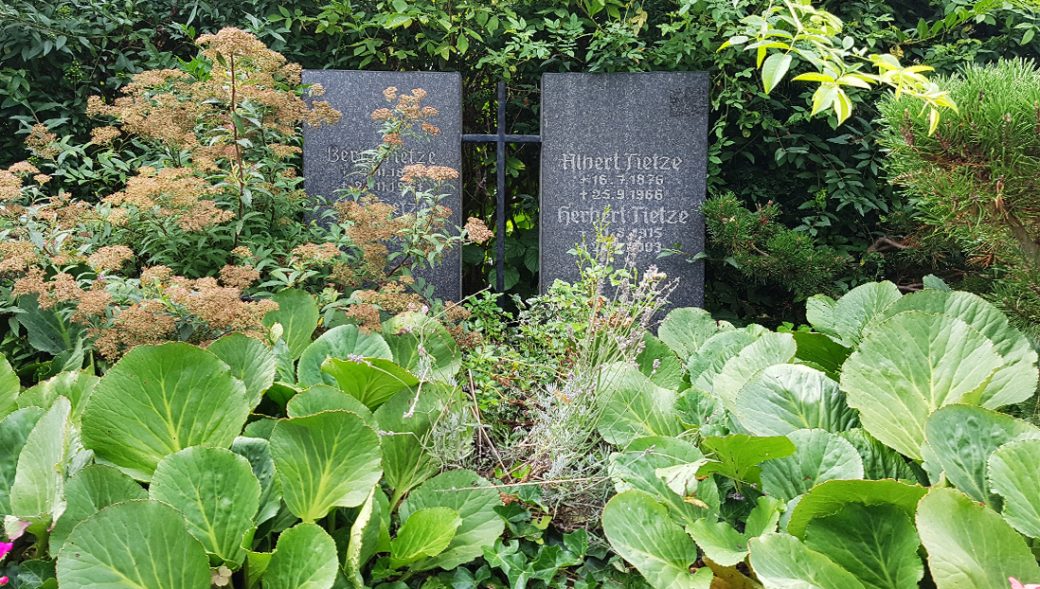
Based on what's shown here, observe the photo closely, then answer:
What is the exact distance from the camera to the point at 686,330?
2266mm

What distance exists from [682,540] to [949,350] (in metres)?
0.62

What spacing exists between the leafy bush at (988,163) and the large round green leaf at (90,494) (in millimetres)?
1806

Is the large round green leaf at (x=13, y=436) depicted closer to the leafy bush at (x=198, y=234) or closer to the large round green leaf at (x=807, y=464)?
the leafy bush at (x=198, y=234)

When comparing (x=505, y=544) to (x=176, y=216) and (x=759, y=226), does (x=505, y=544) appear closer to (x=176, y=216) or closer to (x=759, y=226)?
(x=176, y=216)

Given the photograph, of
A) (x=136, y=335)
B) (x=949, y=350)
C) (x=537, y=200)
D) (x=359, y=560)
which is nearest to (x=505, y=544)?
(x=359, y=560)

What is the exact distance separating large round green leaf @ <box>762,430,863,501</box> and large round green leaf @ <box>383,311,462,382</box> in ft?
2.56

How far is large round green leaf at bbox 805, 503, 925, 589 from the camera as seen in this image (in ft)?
3.93

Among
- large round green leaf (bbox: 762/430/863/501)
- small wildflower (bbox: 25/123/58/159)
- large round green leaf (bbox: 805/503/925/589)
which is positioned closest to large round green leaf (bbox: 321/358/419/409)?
large round green leaf (bbox: 762/430/863/501)

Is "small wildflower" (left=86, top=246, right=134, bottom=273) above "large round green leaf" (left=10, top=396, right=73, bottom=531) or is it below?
above

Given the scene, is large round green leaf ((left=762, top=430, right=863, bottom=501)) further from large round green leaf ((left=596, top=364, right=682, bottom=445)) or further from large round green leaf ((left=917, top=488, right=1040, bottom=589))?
large round green leaf ((left=596, top=364, right=682, bottom=445))

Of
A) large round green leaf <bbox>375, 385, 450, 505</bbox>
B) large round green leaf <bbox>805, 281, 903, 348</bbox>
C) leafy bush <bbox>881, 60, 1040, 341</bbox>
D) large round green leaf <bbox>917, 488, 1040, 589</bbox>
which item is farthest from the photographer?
large round green leaf <bbox>805, 281, 903, 348</bbox>

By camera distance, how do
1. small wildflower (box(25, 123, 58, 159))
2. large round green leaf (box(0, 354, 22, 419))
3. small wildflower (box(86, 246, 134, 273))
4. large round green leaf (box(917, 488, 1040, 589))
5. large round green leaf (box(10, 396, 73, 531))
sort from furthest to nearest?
1. small wildflower (box(25, 123, 58, 159))
2. small wildflower (box(86, 246, 134, 273))
3. large round green leaf (box(0, 354, 22, 419))
4. large round green leaf (box(10, 396, 73, 531))
5. large round green leaf (box(917, 488, 1040, 589))

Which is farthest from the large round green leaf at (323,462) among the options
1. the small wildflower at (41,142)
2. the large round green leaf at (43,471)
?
the small wildflower at (41,142)

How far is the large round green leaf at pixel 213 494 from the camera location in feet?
4.25
